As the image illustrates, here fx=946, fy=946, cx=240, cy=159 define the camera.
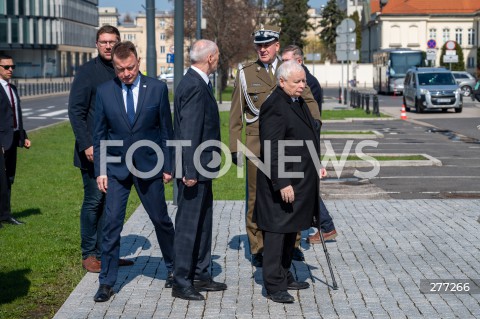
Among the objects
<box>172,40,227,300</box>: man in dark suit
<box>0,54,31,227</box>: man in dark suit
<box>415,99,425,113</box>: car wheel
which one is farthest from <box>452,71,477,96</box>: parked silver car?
<box>172,40,227,300</box>: man in dark suit

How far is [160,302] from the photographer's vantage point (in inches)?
280

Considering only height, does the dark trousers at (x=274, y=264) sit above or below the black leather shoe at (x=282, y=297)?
above

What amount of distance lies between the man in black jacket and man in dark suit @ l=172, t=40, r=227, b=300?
3.59 feet

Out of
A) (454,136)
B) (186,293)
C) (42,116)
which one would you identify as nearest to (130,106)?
(186,293)

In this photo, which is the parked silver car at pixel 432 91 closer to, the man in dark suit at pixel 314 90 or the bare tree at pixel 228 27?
the bare tree at pixel 228 27

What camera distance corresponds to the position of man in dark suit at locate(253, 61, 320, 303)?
705 cm

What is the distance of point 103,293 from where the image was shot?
7.16 m

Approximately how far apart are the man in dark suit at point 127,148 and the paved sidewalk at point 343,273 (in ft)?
1.88

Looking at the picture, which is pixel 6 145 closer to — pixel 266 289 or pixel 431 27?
pixel 266 289

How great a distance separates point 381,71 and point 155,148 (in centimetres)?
6401

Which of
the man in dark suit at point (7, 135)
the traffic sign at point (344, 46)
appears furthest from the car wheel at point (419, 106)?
the man in dark suit at point (7, 135)

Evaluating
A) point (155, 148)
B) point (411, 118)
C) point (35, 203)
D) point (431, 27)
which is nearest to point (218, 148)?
point (155, 148)

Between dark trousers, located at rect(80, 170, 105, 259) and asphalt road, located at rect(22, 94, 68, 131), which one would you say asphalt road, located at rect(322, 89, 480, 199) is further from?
asphalt road, located at rect(22, 94, 68, 131)

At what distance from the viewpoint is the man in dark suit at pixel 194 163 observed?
7215 millimetres
